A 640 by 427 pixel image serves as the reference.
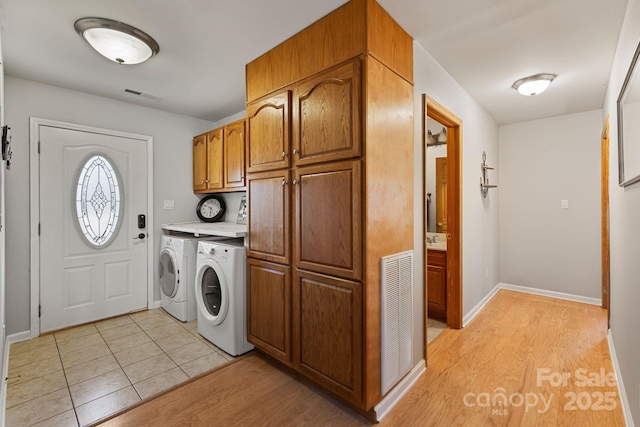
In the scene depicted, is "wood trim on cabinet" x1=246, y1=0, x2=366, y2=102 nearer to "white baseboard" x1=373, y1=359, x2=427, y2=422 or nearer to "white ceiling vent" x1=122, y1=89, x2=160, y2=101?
"white ceiling vent" x1=122, y1=89, x2=160, y2=101

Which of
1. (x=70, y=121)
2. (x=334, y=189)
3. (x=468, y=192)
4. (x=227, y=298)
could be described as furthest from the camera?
(x=468, y=192)

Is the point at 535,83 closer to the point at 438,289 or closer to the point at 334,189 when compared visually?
the point at 438,289

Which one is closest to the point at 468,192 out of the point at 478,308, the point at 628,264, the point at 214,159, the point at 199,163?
the point at 478,308

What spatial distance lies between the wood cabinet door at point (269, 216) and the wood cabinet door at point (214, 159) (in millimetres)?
1243

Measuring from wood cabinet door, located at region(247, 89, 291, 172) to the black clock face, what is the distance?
64.7 inches

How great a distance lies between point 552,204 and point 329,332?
370cm

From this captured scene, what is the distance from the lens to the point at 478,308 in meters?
3.30

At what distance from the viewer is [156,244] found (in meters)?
3.52

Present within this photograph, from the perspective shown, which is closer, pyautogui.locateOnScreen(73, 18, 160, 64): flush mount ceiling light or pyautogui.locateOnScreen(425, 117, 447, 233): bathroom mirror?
pyautogui.locateOnScreen(73, 18, 160, 64): flush mount ceiling light

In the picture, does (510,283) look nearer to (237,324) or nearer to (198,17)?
(237,324)

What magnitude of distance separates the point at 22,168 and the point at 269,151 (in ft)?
7.85

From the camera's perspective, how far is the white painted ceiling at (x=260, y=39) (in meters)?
1.71

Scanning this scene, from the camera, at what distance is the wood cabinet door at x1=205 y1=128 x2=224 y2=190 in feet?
11.2

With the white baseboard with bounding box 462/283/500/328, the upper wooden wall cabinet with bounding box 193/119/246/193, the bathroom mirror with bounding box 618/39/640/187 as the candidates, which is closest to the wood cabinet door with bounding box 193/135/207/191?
the upper wooden wall cabinet with bounding box 193/119/246/193
